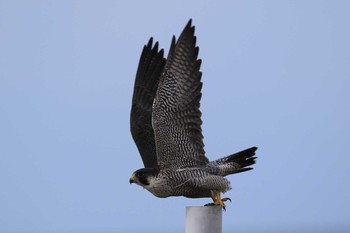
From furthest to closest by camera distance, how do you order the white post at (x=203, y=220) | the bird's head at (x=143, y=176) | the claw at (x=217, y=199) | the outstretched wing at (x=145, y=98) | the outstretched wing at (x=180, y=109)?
the outstretched wing at (x=145, y=98) → the outstretched wing at (x=180, y=109) → the bird's head at (x=143, y=176) → the claw at (x=217, y=199) → the white post at (x=203, y=220)

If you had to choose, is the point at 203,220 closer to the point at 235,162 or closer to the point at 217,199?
the point at 217,199

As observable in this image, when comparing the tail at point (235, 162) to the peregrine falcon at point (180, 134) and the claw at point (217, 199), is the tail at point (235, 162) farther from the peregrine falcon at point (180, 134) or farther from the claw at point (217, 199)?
the claw at point (217, 199)

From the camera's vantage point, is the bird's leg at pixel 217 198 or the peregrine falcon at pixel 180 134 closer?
the bird's leg at pixel 217 198

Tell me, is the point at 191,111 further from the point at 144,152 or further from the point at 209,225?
the point at 209,225

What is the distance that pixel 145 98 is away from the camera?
13867 millimetres

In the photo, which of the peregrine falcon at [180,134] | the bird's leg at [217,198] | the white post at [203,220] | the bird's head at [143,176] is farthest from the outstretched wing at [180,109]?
the white post at [203,220]

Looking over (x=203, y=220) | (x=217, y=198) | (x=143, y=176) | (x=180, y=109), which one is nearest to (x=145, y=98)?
(x=180, y=109)

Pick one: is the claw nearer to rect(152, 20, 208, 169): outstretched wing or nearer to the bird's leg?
the bird's leg

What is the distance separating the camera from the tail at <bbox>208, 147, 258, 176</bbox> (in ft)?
38.2

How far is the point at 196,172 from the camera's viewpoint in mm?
11656

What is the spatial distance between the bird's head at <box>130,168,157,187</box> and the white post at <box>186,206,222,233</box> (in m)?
2.51

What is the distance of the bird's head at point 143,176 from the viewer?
11617mm

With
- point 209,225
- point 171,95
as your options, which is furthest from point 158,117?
point 209,225

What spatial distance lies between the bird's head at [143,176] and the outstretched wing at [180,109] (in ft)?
0.70
